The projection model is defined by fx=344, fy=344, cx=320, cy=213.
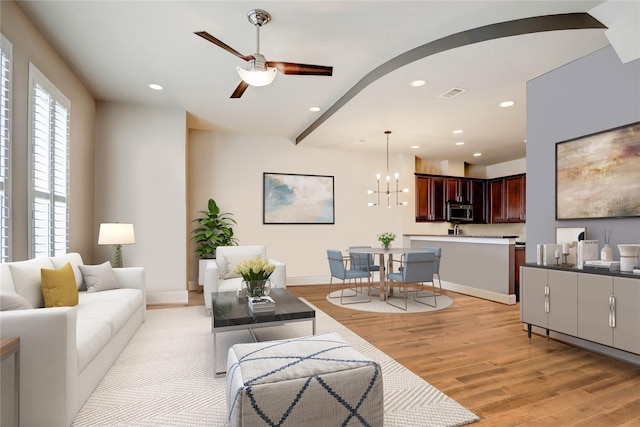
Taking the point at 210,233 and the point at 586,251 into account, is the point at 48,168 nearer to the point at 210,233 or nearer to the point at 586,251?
the point at 210,233

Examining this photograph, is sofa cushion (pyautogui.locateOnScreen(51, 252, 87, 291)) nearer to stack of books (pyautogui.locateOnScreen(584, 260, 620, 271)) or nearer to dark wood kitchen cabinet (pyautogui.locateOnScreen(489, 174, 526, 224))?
stack of books (pyautogui.locateOnScreen(584, 260, 620, 271))

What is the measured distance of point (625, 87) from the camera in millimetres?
2955

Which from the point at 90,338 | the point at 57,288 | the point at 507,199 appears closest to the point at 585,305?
the point at 90,338

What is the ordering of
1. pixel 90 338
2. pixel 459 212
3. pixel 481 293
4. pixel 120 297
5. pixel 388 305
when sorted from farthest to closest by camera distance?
pixel 459 212, pixel 481 293, pixel 388 305, pixel 120 297, pixel 90 338

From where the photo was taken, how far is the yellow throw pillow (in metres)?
2.75

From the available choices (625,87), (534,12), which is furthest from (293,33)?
(625,87)

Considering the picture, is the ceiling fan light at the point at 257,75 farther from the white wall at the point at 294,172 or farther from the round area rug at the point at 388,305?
the white wall at the point at 294,172

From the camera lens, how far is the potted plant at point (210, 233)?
5.95 m

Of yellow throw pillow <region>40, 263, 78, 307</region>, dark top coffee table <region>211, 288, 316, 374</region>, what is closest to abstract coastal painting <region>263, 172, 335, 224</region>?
dark top coffee table <region>211, 288, 316, 374</region>

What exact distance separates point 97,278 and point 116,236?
0.79 meters

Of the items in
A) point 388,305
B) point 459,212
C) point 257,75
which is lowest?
point 388,305

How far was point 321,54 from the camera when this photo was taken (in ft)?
11.5

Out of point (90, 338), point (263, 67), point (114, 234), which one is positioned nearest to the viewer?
point (90, 338)

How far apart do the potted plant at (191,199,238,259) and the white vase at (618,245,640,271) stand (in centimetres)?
522
